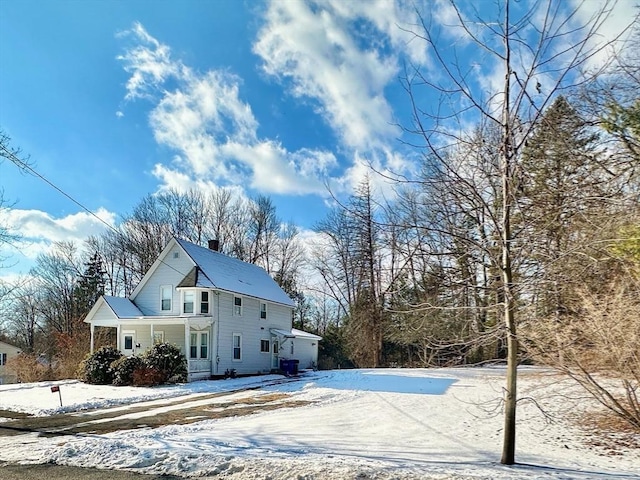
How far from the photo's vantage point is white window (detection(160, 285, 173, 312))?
25344 mm

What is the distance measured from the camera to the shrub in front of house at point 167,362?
19891 mm

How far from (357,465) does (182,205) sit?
39079mm

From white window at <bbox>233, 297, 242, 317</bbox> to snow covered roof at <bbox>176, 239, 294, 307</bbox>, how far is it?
1.79 ft

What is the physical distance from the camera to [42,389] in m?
19.5

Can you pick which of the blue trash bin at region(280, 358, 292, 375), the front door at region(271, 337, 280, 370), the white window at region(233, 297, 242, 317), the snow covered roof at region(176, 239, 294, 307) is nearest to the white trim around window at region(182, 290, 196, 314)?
the snow covered roof at region(176, 239, 294, 307)

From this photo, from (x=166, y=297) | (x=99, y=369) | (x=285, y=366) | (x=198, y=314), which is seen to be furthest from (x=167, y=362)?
(x=285, y=366)

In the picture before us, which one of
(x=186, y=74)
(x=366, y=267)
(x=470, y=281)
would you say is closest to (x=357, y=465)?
(x=470, y=281)

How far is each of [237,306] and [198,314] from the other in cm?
295

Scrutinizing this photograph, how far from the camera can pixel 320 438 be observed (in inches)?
337

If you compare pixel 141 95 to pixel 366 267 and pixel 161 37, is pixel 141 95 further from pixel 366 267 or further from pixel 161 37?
pixel 366 267

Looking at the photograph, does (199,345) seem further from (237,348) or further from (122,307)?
(122,307)

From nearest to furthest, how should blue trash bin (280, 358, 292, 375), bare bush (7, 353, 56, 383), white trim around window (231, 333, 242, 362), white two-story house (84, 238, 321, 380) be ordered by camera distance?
1. white two-story house (84, 238, 321, 380)
2. white trim around window (231, 333, 242, 362)
3. bare bush (7, 353, 56, 383)
4. blue trash bin (280, 358, 292, 375)

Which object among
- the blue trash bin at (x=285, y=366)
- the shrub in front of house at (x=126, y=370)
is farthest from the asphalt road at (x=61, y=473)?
the blue trash bin at (x=285, y=366)

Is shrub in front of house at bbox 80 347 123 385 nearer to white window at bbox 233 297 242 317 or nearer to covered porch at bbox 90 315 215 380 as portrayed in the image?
covered porch at bbox 90 315 215 380
